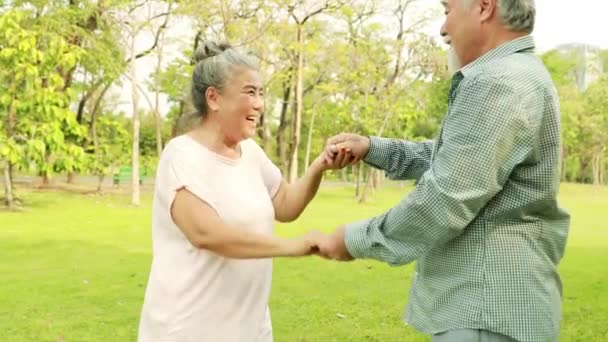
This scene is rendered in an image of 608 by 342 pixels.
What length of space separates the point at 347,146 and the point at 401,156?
0.63ft

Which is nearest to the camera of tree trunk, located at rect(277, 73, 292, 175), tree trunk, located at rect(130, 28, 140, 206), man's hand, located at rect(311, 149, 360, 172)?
man's hand, located at rect(311, 149, 360, 172)

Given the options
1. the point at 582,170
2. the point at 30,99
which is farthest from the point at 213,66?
the point at 582,170

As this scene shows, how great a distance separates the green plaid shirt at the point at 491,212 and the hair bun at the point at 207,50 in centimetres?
79

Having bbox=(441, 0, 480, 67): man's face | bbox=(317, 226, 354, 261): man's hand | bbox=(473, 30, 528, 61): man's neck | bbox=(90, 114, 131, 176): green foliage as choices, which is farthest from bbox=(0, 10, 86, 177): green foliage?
bbox=(473, 30, 528, 61): man's neck

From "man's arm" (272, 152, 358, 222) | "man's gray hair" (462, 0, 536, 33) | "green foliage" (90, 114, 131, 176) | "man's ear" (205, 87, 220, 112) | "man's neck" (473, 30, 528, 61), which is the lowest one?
"green foliage" (90, 114, 131, 176)

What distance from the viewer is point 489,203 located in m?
1.83

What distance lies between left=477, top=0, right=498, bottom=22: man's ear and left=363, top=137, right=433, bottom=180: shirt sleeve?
0.66 metres

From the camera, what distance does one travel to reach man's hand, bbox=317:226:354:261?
2.02 meters

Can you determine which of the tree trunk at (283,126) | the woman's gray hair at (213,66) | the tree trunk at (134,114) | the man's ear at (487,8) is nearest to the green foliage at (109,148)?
the tree trunk at (134,114)

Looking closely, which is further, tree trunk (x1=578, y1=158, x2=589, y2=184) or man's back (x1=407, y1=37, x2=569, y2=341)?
tree trunk (x1=578, y1=158, x2=589, y2=184)

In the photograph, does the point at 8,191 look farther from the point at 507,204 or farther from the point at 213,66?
the point at 507,204

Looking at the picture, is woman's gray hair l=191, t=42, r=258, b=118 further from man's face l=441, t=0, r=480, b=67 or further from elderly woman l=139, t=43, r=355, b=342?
man's face l=441, t=0, r=480, b=67

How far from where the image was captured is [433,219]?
71.0 inches

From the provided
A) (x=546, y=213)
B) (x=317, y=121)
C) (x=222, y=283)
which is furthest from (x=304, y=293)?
(x=317, y=121)
